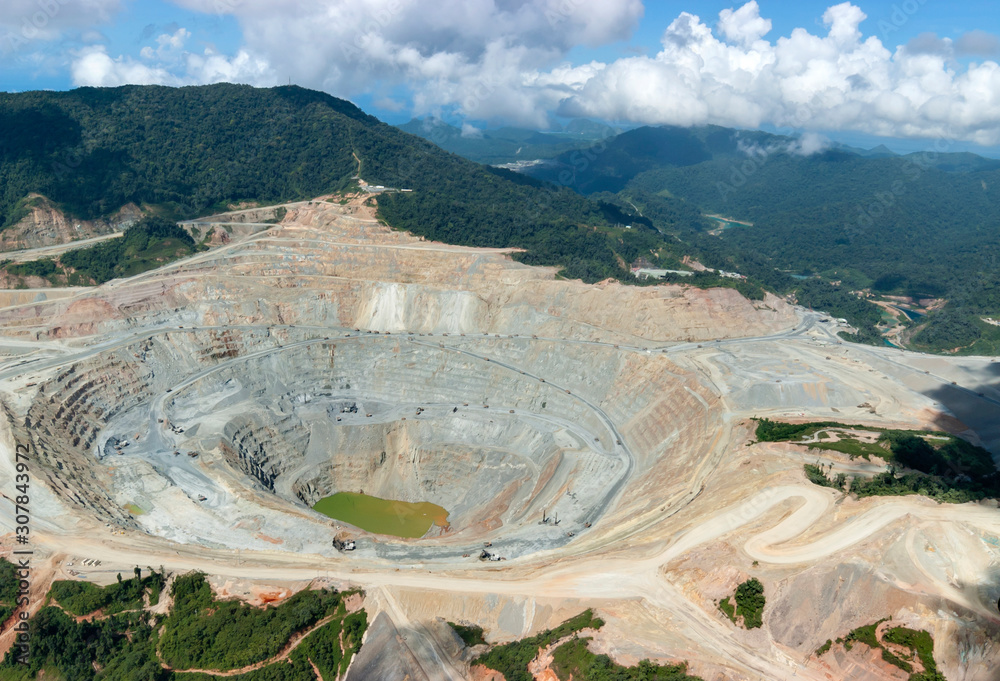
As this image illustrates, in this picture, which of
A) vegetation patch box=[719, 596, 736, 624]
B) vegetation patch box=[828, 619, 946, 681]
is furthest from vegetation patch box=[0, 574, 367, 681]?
vegetation patch box=[828, 619, 946, 681]

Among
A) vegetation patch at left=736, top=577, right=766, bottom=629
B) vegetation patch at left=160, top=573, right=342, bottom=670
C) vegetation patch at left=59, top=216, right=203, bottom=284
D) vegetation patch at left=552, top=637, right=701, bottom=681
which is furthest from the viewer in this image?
vegetation patch at left=59, top=216, right=203, bottom=284

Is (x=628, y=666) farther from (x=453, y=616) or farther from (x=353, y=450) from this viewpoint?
(x=353, y=450)

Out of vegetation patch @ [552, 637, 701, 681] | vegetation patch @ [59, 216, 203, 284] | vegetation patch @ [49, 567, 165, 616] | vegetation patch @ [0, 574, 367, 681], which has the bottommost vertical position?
vegetation patch @ [0, 574, 367, 681]

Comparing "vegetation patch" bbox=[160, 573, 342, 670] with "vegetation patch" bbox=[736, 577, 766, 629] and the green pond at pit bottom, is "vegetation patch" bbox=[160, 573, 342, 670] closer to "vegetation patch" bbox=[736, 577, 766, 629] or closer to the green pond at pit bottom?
the green pond at pit bottom

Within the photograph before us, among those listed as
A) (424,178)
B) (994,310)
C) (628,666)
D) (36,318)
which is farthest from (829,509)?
(424,178)

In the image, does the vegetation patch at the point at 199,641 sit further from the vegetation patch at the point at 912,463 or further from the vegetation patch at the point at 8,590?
the vegetation patch at the point at 912,463
